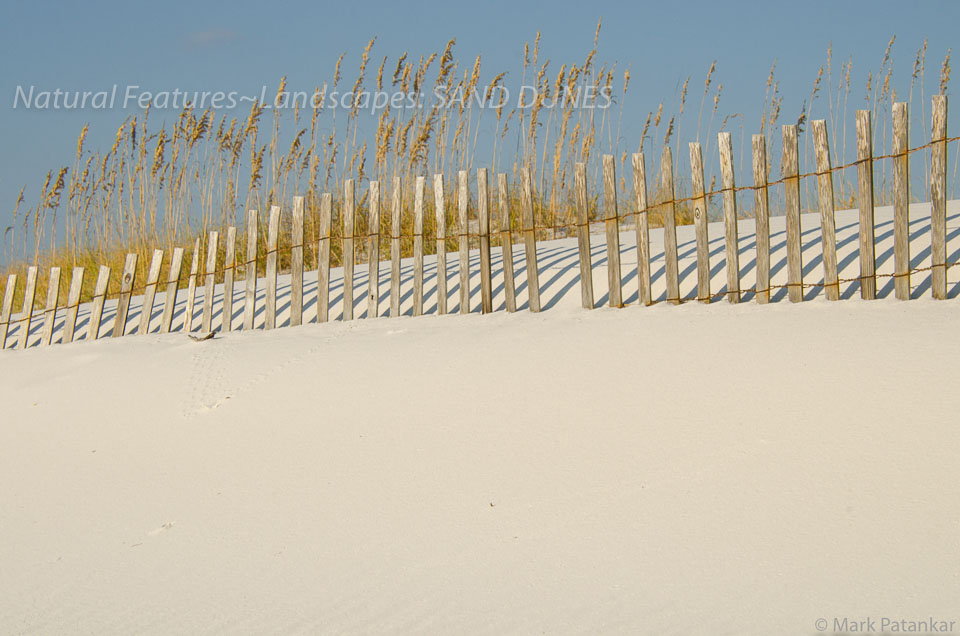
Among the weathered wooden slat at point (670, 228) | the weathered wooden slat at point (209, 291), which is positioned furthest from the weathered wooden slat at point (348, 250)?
the weathered wooden slat at point (670, 228)

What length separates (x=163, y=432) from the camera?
359cm

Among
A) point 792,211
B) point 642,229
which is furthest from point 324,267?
point 792,211

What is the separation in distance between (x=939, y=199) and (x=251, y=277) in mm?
3708

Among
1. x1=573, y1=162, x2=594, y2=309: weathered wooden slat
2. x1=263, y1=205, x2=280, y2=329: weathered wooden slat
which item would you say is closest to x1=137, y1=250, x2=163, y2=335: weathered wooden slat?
x1=263, y1=205, x2=280, y2=329: weathered wooden slat

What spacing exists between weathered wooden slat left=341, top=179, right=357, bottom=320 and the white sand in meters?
0.90

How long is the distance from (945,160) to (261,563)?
3073mm

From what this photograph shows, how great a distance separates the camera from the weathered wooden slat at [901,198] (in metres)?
3.79

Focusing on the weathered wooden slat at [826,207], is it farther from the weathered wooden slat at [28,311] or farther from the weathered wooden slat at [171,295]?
the weathered wooden slat at [28,311]

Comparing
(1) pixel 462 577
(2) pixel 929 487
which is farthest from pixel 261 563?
(2) pixel 929 487

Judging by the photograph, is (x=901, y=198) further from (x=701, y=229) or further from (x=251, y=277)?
(x=251, y=277)

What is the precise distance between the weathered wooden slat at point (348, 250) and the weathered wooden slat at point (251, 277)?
61 centimetres

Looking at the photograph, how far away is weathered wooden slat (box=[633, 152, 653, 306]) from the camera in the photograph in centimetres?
441

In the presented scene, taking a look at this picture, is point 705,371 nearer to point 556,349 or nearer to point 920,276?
point 556,349

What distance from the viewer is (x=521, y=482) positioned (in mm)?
2648
